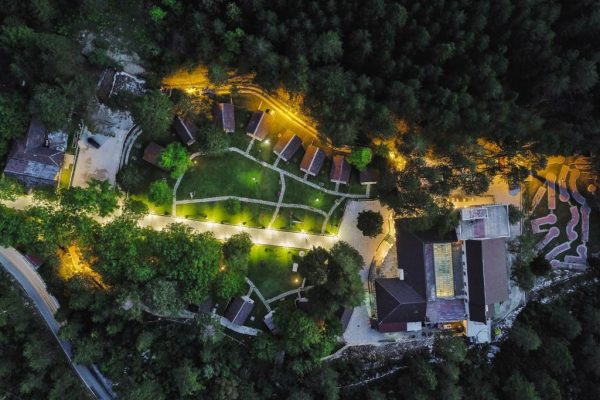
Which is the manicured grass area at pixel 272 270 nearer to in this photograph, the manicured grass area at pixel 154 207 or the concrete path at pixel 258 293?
the concrete path at pixel 258 293

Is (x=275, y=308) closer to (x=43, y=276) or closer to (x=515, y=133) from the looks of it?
(x=43, y=276)

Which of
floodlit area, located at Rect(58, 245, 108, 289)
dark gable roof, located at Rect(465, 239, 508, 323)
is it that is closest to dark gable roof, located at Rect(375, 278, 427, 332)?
dark gable roof, located at Rect(465, 239, 508, 323)

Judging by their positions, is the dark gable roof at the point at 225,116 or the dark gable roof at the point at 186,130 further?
the dark gable roof at the point at 225,116

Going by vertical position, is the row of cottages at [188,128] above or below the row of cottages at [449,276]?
above

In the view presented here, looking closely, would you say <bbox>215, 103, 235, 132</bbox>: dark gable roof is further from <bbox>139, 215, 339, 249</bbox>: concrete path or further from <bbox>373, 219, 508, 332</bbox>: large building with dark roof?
<bbox>373, 219, 508, 332</bbox>: large building with dark roof

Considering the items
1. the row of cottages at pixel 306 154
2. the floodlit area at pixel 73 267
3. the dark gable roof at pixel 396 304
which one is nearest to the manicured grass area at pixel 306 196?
the row of cottages at pixel 306 154

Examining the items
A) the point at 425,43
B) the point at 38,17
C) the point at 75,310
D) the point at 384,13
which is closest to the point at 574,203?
the point at 425,43

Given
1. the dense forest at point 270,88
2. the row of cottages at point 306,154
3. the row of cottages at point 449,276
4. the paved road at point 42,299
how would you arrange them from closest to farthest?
the dense forest at point 270,88
the paved road at point 42,299
the row of cottages at point 449,276
the row of cottages at point 306,154
